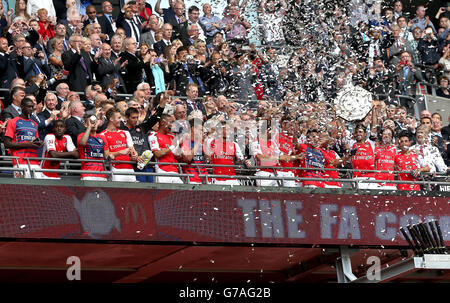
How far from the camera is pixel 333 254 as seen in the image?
41.7ft

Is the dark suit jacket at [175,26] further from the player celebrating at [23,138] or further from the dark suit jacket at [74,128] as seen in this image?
the player celebrating at [23,138]

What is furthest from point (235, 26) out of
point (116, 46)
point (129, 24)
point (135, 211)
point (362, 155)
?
point (135, 211)

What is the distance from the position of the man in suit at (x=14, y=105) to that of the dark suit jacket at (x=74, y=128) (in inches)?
26.9

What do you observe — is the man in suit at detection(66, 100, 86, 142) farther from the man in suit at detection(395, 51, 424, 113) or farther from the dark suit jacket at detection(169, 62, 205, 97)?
the man in suit at detection(395, 51, 424, 113)

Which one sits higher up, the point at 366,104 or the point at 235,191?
the point at 366,104

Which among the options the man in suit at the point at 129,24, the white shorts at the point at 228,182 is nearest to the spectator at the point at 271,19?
the man in suit at the point at 129,24

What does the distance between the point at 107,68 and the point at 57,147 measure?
2.90m

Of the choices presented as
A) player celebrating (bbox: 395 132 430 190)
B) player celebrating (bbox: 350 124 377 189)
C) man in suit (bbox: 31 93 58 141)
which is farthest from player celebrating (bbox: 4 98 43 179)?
player celebrating (bbox: 395 132 430 190)

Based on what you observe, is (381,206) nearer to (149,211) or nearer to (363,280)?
(363,280)

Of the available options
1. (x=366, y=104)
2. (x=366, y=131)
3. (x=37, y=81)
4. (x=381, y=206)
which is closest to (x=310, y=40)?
(x=366, y=104)

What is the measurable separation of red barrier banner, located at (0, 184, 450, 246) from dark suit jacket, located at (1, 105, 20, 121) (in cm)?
149

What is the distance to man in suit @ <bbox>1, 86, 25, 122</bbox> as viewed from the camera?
1151 cm

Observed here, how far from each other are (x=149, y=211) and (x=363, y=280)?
126 inches
